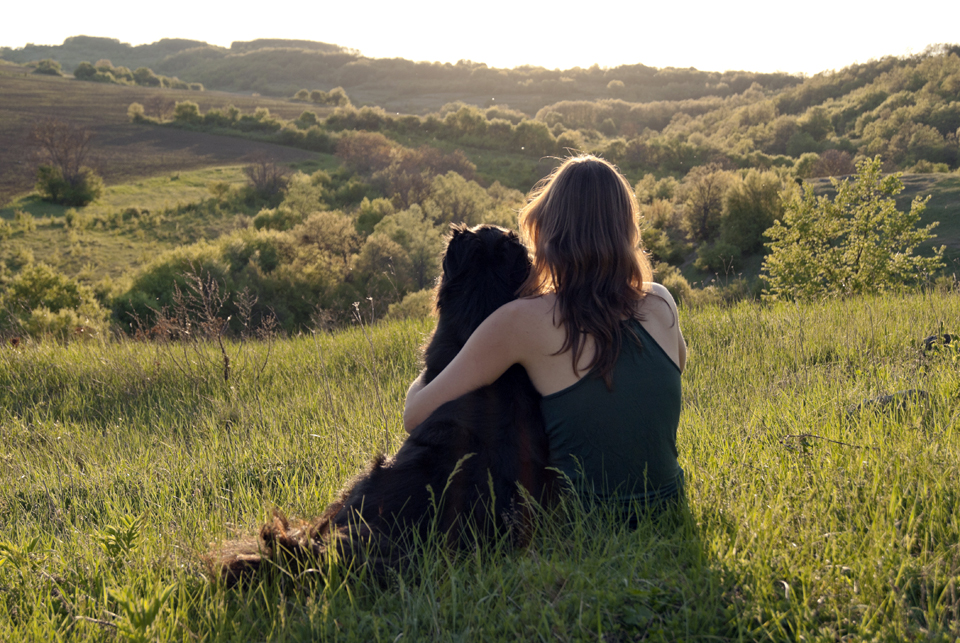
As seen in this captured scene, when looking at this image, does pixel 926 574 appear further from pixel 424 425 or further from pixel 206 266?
pixel 206 266

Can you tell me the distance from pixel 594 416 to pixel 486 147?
53.5 metres

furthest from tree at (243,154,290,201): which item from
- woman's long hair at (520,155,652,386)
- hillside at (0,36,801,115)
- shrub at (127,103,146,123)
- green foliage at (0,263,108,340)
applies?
hillside at (0,36,801,115)

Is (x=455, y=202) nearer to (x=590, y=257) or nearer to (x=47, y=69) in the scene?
(x=590, y=257)

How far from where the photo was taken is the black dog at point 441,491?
196cm

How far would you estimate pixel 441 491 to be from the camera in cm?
199

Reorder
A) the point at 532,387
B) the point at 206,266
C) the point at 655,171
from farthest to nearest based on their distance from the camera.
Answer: the point at 655,171 < the point at 206,266 < the point at 532,387

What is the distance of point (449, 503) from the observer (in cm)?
201

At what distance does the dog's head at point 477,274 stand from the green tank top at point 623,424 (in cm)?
44

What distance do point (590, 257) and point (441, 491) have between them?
99 centimetres

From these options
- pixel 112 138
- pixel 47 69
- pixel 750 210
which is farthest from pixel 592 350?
pixel 47 69

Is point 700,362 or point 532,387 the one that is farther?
point 700,362

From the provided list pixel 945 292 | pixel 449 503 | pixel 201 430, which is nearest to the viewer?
pixel 449 503

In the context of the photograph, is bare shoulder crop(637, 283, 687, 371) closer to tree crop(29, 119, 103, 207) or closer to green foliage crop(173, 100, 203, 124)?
tree crop(29, 119, 103, 207)

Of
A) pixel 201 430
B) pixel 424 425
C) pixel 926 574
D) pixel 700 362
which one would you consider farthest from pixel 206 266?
pixel 926 574
